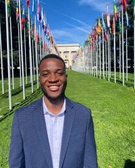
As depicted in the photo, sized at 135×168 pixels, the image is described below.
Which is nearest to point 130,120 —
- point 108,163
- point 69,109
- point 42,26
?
point 108,163

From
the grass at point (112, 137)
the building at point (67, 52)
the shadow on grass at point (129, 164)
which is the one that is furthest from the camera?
the building at point (67, 52)

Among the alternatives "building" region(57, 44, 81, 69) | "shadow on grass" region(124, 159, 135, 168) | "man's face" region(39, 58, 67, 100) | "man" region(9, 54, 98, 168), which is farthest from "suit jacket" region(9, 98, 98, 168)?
"building" region(57, 44, 81, 69)

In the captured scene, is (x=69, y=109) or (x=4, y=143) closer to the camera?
(x=69, y=109)

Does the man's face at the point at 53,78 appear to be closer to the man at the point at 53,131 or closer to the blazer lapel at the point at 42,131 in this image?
the man at the point at 53,131

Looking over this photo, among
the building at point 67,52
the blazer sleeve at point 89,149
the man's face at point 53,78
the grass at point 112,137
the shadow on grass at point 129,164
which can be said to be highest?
the building at point 67,52

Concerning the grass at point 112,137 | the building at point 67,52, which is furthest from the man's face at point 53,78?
the building at point 67,52

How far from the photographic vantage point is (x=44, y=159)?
6.31 feet

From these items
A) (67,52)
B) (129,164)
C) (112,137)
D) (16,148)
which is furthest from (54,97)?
(67,52)

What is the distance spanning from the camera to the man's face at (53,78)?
2.03 m

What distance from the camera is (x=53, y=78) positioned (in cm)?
203

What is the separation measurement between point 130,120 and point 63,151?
7.33 meters

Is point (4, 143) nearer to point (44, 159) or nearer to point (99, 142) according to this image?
point (99, 142)

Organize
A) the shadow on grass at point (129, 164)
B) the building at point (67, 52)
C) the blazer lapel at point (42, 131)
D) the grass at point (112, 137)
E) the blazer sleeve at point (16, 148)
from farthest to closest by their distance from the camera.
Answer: the building at point (67, 52) → the grass at point (112, 137) → the shadow on grass at point (129, 164) → the blazer sleeve at point (16, 148) → the blazer lapel at point (42, 131)

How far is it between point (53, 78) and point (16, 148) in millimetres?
542
